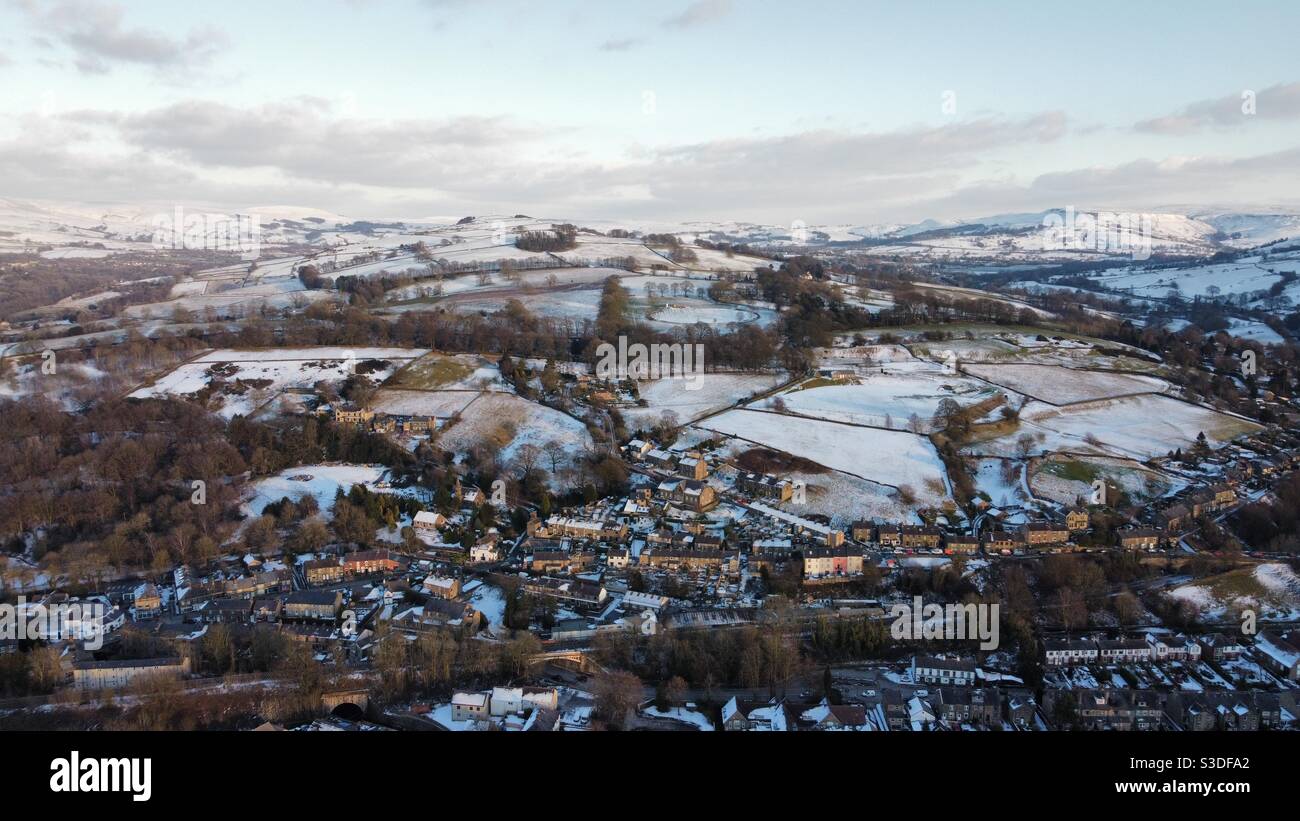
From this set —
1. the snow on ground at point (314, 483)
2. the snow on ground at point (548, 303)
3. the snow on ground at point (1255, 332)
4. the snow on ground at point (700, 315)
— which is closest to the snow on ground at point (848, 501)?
the snow on ground at point (314, 483)

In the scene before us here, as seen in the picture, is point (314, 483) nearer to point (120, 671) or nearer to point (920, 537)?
point (120, 671)

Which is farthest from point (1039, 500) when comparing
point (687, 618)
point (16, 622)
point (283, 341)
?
point (283, 341)

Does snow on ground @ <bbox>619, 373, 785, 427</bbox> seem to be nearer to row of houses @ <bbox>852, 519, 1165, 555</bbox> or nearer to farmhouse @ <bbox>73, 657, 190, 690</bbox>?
row of houses @ <bbox>852, 519, 1165, 555</bbox>

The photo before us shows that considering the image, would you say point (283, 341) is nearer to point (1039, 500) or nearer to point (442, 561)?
point (442, 561)

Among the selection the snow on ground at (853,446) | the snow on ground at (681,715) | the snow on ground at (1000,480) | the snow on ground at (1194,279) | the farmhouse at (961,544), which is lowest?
the snow on ground at (681,715)

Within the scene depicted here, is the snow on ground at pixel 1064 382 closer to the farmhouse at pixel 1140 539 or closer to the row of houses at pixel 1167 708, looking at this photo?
the farmhouse at pixel 1140 539

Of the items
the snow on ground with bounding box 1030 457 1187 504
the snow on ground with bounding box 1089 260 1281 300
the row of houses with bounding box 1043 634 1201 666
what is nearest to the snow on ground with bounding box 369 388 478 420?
the snow on ground with bounding box 1030 457 1187 504

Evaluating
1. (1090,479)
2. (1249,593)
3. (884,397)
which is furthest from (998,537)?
(884,397)
